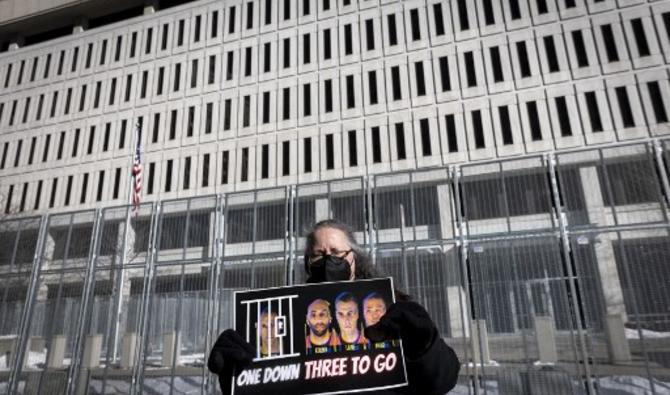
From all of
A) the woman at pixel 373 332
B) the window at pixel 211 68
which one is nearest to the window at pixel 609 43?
the window at pixel 211 68

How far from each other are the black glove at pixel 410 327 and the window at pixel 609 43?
105 ft

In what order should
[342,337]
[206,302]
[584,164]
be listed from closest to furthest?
1. [342,337]
2. [584,164]
3. [206,302]

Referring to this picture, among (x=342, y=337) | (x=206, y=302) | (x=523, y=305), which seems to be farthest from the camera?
(x=206, y=302)

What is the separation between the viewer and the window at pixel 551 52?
29.4m

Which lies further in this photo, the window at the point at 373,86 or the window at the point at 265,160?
the window at the point at 265,160

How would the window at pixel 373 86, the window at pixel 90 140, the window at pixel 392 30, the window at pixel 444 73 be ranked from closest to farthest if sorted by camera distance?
the window at pixel 444 73 < the window at pixel 373 86 < the window at pixel 392 30 < the window at pixel 90 140

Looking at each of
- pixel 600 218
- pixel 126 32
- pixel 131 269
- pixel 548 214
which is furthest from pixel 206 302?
pixel 126 32

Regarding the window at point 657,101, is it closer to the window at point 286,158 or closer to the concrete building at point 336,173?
the concrete building at point 336,173

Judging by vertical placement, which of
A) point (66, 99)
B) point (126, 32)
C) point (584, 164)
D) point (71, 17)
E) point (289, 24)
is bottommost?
point (584, 164)

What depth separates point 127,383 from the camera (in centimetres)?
975

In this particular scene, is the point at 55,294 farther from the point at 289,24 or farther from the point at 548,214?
the point at 289,24

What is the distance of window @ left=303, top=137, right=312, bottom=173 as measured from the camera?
107 feet

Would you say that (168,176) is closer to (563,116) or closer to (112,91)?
(112,91)

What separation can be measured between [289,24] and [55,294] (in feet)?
97.6
